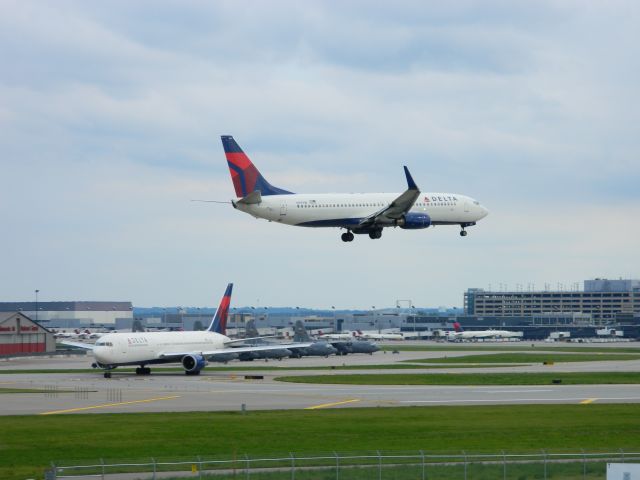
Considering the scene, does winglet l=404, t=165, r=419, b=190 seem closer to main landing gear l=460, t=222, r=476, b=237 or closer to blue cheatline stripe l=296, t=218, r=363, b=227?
blue cheatline stripe l=296, t=218, r=363, b=227

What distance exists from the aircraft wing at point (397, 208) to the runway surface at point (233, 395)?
15.7 m

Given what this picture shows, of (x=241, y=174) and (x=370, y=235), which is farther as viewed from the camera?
(x=370, y=235)

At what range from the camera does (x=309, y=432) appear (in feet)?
157

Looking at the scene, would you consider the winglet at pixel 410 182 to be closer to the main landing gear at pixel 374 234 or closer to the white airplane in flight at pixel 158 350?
the main landing gear at pixel 374 234

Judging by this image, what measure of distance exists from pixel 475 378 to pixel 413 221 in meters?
14.2

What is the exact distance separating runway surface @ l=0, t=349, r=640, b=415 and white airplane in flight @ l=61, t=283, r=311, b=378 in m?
1.83

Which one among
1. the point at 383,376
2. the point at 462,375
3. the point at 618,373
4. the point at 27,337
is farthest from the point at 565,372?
the point at 27,337

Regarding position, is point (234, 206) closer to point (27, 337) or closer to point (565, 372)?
point (565, 372)

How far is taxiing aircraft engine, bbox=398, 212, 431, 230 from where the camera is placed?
3450 inches

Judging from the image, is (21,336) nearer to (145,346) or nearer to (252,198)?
(145,346)

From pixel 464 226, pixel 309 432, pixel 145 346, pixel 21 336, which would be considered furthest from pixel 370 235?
pixel 21 336

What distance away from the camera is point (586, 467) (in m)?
34.8

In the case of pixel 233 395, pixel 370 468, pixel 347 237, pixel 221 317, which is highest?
pixel 347 237

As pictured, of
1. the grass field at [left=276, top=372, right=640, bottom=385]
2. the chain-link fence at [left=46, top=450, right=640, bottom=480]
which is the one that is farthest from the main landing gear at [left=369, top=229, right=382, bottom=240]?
the chain-link fence at [left=46, top=450, right=640, bottom=480]
